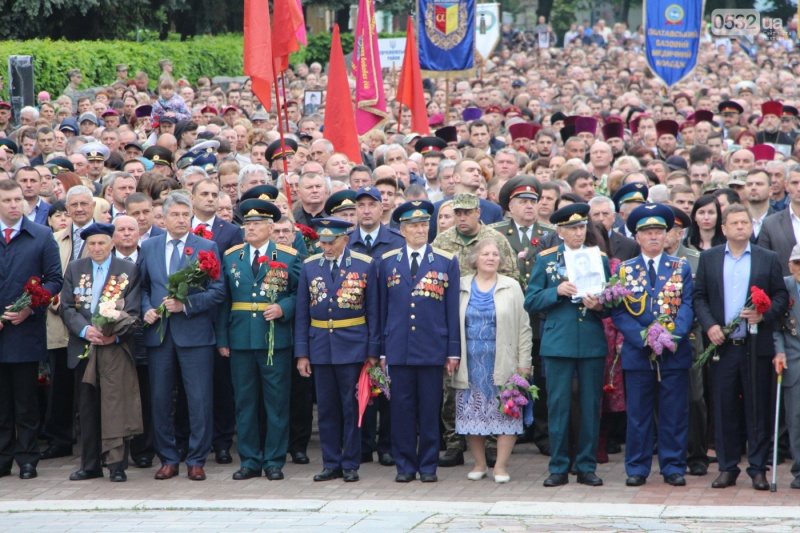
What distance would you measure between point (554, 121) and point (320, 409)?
37.6ft

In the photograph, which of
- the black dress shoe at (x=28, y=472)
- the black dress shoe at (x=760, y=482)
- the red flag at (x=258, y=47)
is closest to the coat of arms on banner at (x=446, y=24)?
the red flag at (x=258, y=47)

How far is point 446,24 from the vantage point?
21.2 m

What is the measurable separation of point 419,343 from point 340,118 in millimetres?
5705

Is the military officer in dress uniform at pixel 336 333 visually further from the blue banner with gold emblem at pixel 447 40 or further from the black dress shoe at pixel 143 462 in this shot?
the blue banner with gold emblem at pixel 447 40

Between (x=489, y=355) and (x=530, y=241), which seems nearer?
(x=489, y=355)

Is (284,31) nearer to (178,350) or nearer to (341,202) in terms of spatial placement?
(341,202)

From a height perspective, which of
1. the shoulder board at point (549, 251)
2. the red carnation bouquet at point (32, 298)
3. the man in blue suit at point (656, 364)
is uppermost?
the shoulder board at point (549, 251)

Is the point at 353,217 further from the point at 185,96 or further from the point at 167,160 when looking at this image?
the point at 185,96

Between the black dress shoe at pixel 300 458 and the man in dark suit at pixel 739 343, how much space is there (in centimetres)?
321

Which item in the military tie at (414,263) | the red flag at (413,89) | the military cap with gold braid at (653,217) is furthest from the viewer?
the red flag at (413,89)

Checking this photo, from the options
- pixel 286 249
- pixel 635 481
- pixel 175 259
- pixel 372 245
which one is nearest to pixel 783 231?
pixel 635 481

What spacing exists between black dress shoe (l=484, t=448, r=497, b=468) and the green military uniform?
5.20 ft

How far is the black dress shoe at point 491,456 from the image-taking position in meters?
10.1

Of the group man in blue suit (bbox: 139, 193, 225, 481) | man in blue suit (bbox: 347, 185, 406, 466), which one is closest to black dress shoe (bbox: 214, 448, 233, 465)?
man in blue suit (bbox: 139, 193, 225, 481)
